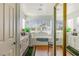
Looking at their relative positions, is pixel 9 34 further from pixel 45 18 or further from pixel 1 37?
pixel 45 18

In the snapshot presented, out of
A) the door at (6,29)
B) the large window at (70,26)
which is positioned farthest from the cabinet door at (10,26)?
the large window at (70,26)

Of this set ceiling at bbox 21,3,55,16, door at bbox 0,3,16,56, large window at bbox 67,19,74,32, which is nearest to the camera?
door at bbox 0,3,16,56

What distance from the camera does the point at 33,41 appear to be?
23.4 ft

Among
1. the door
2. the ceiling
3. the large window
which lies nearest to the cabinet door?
the door

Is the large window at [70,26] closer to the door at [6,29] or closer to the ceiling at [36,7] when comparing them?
the door at [6,29]

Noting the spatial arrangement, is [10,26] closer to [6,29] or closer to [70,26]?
[6,29]

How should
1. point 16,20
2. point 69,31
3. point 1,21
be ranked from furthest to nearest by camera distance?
point 16,20, point 69,31, point 1,21

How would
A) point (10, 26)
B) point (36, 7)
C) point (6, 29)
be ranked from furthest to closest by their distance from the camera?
point (36, 7) < point (10, 26) < point (6, 29)

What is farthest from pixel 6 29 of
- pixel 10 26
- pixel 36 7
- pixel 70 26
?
pixel 36 7

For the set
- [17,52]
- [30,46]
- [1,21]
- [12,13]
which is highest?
[12,13]

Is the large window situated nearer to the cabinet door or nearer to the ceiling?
the cabinet door

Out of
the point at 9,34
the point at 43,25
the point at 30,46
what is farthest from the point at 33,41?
the point at 9,34

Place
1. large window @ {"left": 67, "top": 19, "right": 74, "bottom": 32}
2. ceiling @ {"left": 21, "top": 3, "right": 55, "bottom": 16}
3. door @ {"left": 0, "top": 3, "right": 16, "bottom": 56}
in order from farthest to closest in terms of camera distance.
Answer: ceiling @ {"left": 21, "top": 3, "right": 55, "bottom": 16} → large window @ {"left": 67, "top": 19, "right": 74, "bottom": 32} → door @ {"left": 0, "top": 3, "right": 16, "bottom": 56}

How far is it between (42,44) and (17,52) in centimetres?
450
